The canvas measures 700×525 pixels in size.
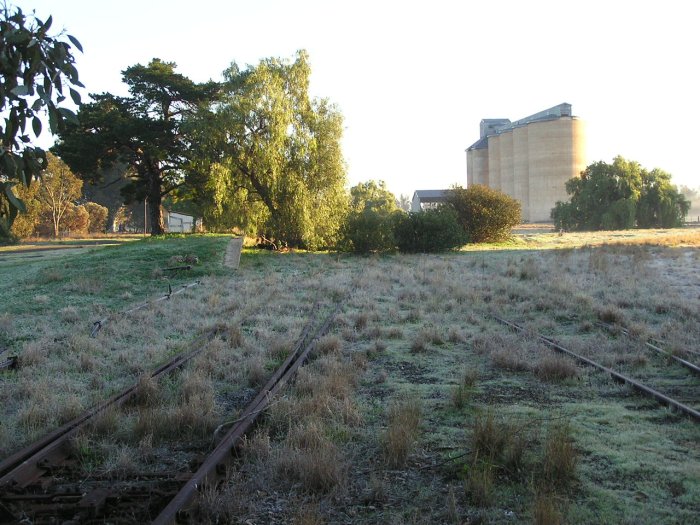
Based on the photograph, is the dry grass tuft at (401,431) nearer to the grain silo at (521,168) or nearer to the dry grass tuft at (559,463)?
the dry grass tuft at (559,463)

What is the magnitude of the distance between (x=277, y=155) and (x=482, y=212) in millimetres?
17119

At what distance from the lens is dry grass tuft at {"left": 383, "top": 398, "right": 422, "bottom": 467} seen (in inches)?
186

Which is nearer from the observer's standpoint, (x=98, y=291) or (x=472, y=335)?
(x=472, y=335)

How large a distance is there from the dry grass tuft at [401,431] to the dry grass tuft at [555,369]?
7.22ft

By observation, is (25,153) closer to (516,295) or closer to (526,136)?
(516,295)

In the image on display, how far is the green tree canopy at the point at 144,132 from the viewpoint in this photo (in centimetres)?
3556

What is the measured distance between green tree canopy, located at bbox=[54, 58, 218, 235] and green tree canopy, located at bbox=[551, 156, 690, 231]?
155 feet

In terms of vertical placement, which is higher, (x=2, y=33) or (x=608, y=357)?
(x=2, y=33)

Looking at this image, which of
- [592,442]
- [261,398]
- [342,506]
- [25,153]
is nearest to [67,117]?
[25,153]

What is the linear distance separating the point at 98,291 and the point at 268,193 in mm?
17756

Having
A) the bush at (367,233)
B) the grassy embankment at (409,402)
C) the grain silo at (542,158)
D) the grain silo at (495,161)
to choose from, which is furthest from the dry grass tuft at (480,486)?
the grain silo at (495,161)

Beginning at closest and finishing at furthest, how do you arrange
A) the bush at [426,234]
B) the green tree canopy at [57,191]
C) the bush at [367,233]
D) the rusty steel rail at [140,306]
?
the rusty steel rail at [140,306]
the bush at [367,233]
the bush at [426,234]
the green tree canopy at [57,191]

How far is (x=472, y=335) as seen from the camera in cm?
1037

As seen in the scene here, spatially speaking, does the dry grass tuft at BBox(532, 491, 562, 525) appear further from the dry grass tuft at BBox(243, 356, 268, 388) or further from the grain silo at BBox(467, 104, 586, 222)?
the grain silo at BBox(467, 104, 586, 222)
